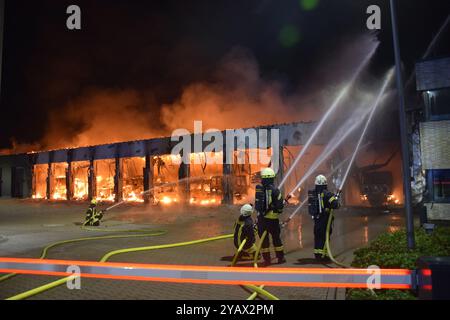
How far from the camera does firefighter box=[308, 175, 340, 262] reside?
6.61m

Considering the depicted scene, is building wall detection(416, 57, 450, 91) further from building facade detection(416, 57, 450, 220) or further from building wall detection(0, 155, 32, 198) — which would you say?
building wall detection(0, 155, 32, 198)

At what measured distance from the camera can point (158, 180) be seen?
27.3 meters

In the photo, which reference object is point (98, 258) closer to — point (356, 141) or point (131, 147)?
point (356, 141)

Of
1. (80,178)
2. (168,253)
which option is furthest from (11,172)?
(168,253)

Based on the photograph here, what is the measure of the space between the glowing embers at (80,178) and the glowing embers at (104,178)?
1.27 meters

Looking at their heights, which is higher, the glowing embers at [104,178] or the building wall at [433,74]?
the building wall at [433,74]

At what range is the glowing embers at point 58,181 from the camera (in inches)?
1267

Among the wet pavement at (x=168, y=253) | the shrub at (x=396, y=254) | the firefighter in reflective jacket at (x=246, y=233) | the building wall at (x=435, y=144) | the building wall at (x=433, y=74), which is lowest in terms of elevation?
the wet pavement at (x=168, y=253)

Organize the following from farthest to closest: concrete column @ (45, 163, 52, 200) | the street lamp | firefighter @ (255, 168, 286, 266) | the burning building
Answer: concrete column @ (45, 163, 52, 200) < the burning building < firefighter @ (255, 168, 286, 266) < the street lamp

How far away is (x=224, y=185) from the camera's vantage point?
22250 millimetres

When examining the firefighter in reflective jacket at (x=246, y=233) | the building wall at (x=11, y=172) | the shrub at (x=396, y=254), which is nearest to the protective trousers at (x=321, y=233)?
the shrub at (x=396, y=254)

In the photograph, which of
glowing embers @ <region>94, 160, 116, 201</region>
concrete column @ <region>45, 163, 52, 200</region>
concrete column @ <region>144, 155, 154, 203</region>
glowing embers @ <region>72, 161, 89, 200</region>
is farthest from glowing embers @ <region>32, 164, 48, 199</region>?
concrete column @ <region>144, 155, 154, 203</region>

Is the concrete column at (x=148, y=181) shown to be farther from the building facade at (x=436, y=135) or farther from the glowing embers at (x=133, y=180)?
the building facade at (x=436, y=135)
